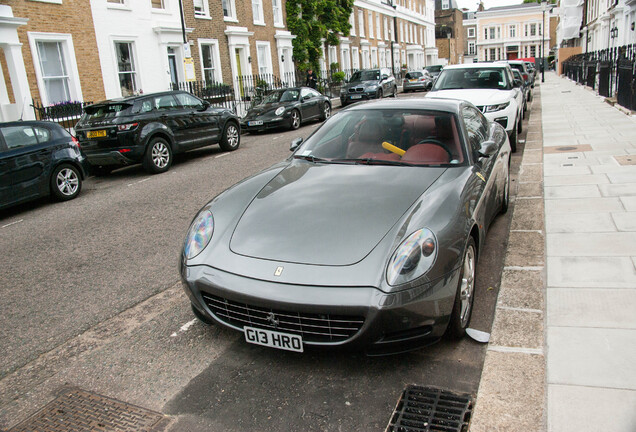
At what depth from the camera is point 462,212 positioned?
352 centimetres

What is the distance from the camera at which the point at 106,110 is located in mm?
11234

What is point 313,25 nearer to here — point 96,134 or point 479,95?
A: point 479,95

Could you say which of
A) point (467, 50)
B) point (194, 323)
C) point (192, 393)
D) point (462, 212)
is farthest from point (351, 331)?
point (467, 50)

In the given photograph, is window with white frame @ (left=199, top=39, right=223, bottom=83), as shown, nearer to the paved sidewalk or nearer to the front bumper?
the paved sidewalk

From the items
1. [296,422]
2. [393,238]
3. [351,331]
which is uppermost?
[393,238]

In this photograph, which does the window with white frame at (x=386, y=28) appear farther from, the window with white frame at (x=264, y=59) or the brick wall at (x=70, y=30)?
the brick wall at (x=70, y=30)

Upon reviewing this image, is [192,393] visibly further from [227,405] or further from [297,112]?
[297,112]

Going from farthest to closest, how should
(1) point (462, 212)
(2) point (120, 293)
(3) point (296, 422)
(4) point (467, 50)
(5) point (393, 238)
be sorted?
(4) point (467, 50) → (2) point (120, 293) → (1) point (462, 212) → (5) point (393, 238) → (3) point (296, 422)

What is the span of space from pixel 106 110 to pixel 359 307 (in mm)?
10058

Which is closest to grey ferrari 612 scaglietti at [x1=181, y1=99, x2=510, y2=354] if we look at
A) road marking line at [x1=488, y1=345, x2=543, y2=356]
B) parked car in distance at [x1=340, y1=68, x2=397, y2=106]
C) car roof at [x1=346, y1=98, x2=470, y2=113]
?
road marking line at [x1=488, y1=345, x2=543, y2=356]

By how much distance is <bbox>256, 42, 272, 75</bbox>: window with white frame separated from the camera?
28719 mm

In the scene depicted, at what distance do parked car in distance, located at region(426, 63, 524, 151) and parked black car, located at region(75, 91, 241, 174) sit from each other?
5664 millimetres

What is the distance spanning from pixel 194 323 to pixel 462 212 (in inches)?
81.8

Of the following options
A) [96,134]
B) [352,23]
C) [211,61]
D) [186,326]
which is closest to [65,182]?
[96,134]
